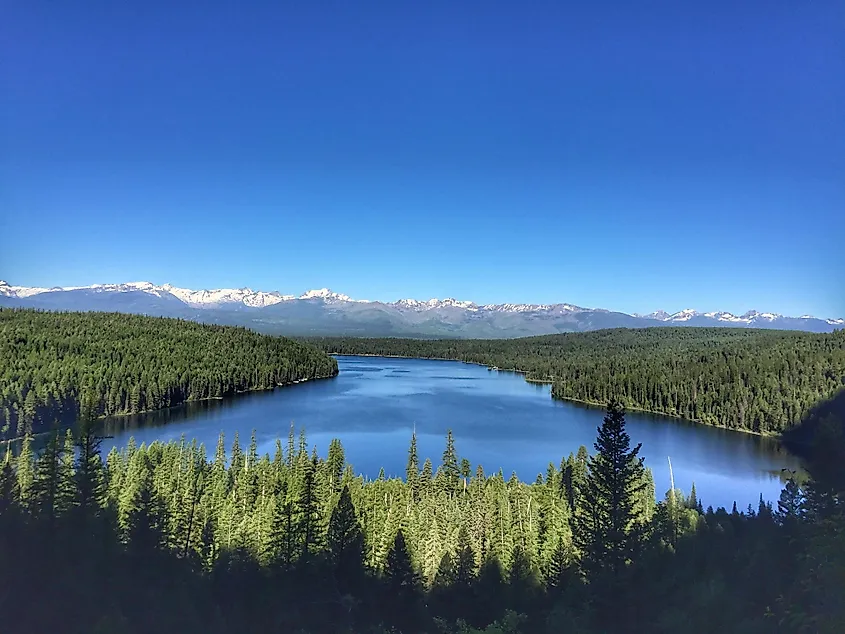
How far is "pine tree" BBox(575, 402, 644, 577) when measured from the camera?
12.0 m

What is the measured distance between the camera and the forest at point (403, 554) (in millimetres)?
7914

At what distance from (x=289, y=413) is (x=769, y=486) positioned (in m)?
42.7

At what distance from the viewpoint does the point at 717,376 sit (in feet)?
204

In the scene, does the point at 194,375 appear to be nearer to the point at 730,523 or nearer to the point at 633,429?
the point at 633,429

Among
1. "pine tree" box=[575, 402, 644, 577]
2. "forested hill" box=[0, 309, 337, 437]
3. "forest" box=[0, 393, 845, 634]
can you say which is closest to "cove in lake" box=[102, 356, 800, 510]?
"forested hill" box=[0, 309, 337, 437]

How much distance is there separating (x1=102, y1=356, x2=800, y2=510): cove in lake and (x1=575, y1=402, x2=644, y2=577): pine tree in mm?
19564

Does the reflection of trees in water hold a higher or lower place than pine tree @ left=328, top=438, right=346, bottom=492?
lower

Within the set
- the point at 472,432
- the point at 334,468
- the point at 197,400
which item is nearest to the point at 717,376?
the point at 472,432

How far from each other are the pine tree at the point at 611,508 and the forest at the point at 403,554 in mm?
46

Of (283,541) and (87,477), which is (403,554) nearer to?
(283,541)

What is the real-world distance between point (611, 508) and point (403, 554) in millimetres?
6498

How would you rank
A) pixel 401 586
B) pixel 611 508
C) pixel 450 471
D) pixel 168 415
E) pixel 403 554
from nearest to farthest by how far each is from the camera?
pixel 611 508, pixel 401 586, pixel 403 554, pixel 450 471, pixel 168 415

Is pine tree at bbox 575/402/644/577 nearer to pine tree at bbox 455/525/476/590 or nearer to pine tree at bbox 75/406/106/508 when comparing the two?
pine tree at bbox 455/525/476/590

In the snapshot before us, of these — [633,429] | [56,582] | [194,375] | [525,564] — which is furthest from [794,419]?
[194,375]
